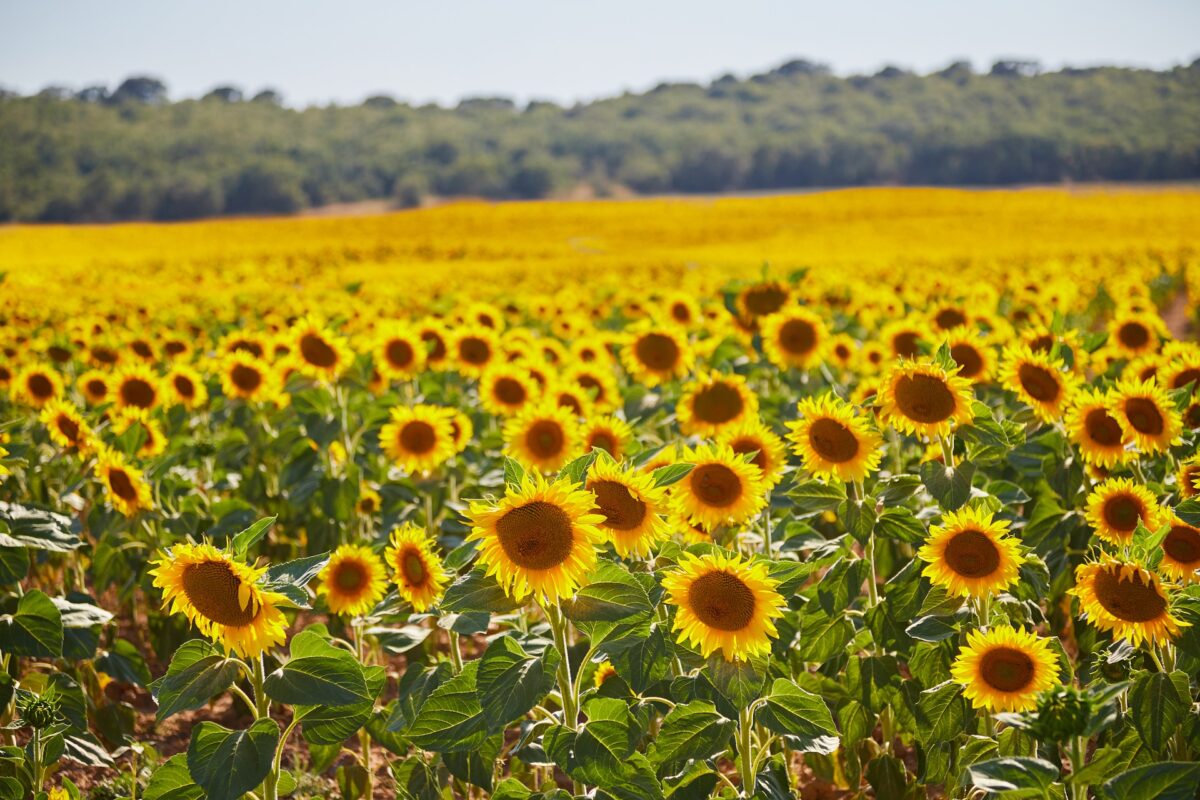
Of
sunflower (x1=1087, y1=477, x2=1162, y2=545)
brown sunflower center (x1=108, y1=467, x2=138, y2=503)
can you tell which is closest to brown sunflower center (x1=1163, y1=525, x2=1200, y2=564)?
sunflower (x1=1087, y1=477, x2=1162, y2=545)

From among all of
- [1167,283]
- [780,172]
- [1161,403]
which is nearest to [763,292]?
[1161,403]

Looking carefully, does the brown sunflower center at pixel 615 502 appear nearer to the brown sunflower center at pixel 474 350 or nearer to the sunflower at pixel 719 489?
the sunflower at pixel 719 489

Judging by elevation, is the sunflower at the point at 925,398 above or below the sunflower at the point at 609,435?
above

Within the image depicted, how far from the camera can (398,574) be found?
3.06 meters

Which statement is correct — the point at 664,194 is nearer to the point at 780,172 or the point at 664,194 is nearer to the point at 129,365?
the point at 780,172

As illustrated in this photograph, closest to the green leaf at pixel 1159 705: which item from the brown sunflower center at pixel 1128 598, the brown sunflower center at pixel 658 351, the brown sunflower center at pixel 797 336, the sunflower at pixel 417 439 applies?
the brown sunflower center at pixel 1128 598

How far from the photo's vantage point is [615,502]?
248 centimetres

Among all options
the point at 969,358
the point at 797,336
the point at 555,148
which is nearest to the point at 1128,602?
the point at 969,358

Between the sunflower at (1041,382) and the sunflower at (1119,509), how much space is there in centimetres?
51

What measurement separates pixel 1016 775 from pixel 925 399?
1.20 metres

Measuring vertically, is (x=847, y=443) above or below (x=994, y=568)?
above

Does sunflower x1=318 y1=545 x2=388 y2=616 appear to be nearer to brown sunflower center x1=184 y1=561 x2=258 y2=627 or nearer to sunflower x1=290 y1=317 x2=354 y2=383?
brown sunflower center x1=184 y1=561 x2=258 y2=627

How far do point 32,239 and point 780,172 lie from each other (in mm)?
75319

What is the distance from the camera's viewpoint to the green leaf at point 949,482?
9.80ft
